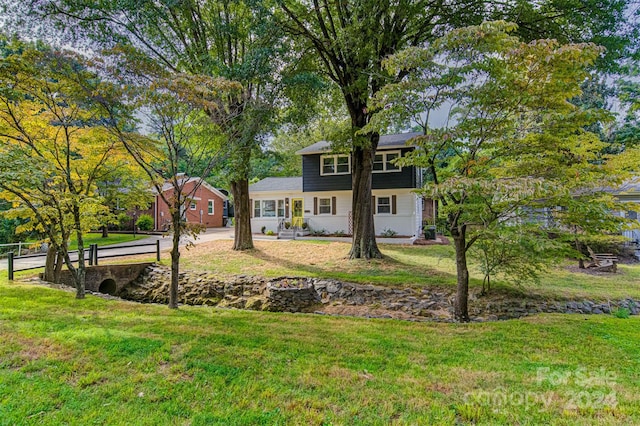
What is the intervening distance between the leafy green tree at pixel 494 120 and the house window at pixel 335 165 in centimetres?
1325

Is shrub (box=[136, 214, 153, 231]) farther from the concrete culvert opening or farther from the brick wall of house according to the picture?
the concrete culvert opening

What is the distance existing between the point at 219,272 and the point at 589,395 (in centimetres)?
936

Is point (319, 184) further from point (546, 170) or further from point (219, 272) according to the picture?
point (546, 170)

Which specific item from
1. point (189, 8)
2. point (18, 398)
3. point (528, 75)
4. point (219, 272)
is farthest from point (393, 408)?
point (189, 8)

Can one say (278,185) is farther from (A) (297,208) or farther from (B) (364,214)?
(B) (364,214)

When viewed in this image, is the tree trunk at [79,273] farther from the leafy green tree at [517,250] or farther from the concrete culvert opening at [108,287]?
the leafy green tree at [517,250]

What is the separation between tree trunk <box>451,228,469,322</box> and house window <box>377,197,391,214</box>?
12975mm

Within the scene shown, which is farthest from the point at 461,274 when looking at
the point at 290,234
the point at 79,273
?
the point at 290,234

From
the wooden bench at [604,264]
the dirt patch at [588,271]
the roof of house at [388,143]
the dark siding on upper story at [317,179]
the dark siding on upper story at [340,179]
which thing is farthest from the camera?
the dark siding on upper story at [317,179]

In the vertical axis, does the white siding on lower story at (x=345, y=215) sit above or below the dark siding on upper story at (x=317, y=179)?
below

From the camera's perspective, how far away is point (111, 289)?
1005 centimetres

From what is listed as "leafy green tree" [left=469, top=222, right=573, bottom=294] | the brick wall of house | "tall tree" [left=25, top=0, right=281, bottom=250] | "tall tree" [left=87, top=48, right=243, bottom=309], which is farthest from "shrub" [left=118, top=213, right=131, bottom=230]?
"leafy green tree" [left=469, top=222, right=573, bottom=294]

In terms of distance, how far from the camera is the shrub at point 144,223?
2336cm

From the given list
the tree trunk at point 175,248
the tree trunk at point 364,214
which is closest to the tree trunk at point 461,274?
the tree trunk at point 175,248
